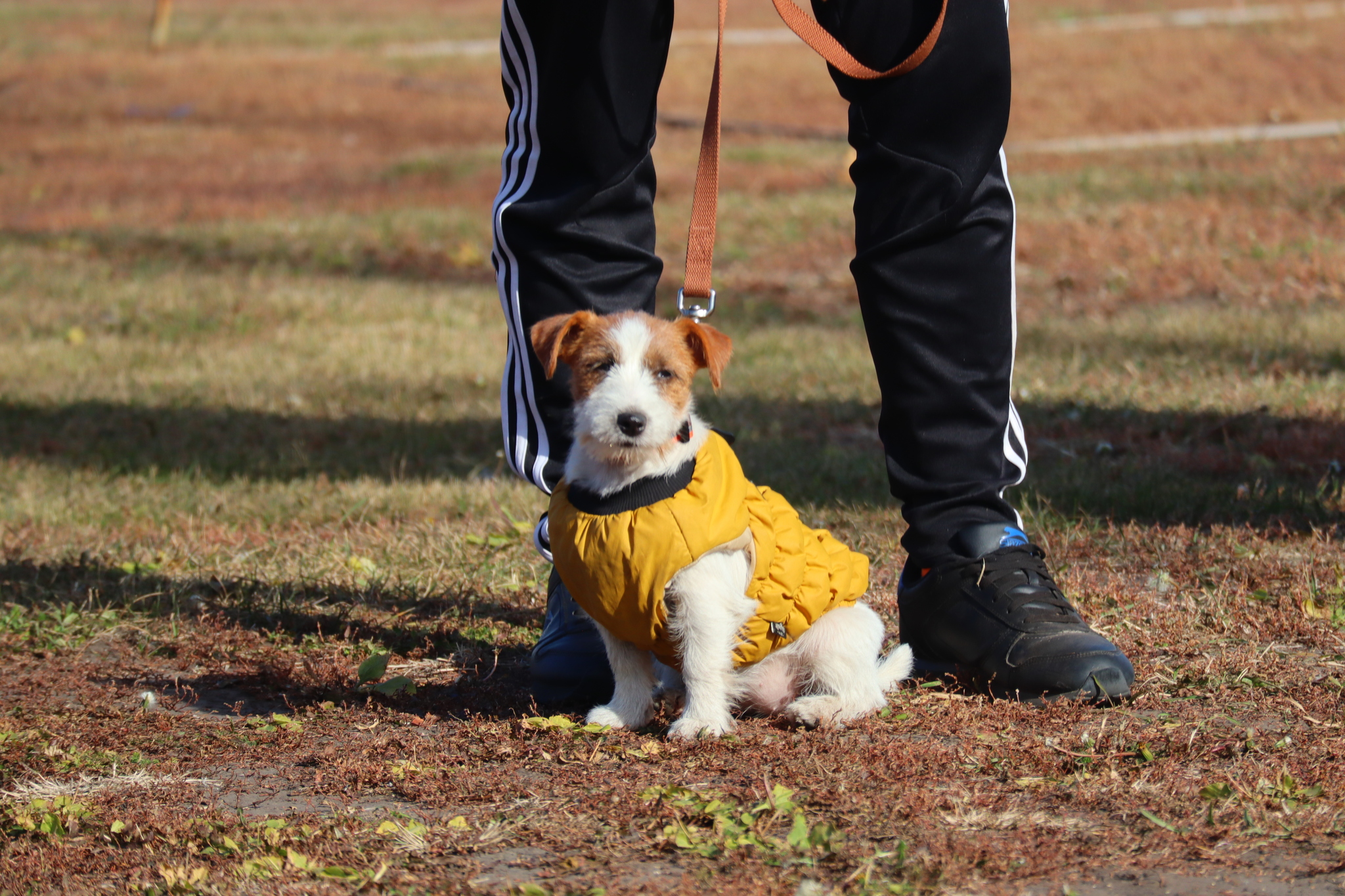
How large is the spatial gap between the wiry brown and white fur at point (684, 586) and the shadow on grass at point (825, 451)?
1955 millimetres

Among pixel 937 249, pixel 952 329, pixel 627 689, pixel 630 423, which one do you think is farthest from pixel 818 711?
pixel 937 249

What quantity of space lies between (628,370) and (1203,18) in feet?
86.3

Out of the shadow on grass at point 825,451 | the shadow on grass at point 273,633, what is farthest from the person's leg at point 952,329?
the shadow on grass at point 825,451

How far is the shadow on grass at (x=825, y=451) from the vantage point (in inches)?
177

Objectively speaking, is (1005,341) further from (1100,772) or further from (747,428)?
(747,428)

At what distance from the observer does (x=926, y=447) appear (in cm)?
284

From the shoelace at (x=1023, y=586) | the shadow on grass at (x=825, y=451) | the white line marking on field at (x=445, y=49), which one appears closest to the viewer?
the shoelace at (x=1023, y=586)

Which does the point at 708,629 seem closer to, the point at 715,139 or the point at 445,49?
the point at 715,139

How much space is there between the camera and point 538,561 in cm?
415

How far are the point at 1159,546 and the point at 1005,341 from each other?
1.37 metres

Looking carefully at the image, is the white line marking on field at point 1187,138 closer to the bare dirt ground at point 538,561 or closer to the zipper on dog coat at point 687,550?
the bare dirt ground at point 538,561

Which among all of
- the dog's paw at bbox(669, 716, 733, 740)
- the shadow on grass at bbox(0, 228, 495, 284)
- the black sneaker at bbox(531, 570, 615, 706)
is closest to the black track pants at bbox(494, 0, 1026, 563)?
the black sneaker at bbox(531, 570, 615, 706)

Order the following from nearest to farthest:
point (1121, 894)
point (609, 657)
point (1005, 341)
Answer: point (1121, 894) → point (609, 657) → point (1005, 341)

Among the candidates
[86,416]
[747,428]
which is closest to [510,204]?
[747,428]
